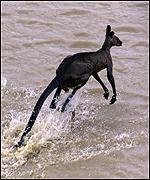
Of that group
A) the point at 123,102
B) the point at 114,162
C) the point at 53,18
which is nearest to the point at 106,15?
the point at 53,18

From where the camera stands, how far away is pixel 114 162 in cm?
605

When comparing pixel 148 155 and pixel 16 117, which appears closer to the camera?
pixel 148 155

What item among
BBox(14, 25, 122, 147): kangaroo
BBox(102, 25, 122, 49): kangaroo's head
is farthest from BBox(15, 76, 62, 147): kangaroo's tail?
BBox(102, 25, 122, 49): kangaroo's head

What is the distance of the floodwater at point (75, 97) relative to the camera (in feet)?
19.4

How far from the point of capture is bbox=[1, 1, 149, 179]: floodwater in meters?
5.92

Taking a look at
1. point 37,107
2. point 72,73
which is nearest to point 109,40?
point 72,73

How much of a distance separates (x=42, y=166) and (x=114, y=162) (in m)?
0.81

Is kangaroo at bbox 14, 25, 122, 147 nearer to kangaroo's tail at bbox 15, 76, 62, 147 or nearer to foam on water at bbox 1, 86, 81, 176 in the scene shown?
kangaroo's tail at bbox 15, 76, 62, 147

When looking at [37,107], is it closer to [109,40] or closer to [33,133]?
[33,133]

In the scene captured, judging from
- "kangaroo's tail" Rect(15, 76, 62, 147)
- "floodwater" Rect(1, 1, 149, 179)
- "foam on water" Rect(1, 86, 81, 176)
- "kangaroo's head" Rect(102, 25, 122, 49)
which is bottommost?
"floodwater" Rect(1, 1, 149, 179)

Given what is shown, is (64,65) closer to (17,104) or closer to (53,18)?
(17,104)

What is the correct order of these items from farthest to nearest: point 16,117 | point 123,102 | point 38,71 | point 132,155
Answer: point 38,71 < point 123,102 < point 16,117 < point 132,155

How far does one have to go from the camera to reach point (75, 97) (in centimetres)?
720

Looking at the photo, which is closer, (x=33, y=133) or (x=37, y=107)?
(x=37, y=107)
